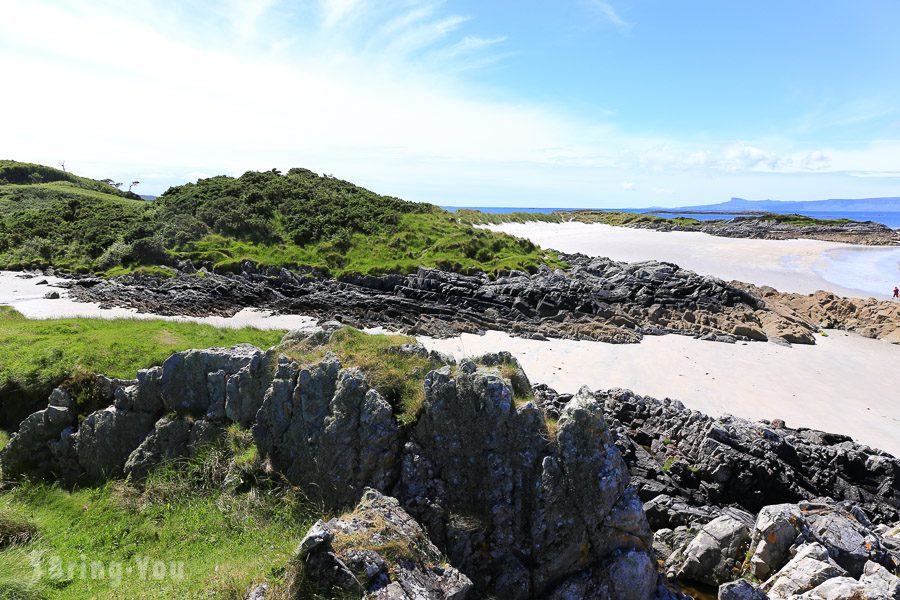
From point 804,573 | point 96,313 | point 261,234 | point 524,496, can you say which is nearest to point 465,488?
point 524,496

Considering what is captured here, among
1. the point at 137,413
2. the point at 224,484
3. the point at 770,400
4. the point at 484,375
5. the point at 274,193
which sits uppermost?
the point at 274,193

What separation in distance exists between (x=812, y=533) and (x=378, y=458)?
925 centimetres

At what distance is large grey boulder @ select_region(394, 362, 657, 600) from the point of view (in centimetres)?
845

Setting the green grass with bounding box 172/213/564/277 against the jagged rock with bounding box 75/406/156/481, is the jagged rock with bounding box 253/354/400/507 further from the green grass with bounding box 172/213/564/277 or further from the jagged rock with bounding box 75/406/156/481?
the green grass with bounding box 172/213/564/277

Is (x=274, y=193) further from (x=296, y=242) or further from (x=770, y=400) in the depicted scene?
(x=770, y=400)

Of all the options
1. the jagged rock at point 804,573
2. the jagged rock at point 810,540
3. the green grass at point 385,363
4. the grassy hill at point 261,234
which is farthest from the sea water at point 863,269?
the green grass at point 385,363

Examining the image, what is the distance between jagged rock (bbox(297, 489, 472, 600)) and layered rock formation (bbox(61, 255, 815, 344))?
23673 millimetres

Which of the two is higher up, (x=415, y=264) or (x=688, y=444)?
(x=415, y=264)

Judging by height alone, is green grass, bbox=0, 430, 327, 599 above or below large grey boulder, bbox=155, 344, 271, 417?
below

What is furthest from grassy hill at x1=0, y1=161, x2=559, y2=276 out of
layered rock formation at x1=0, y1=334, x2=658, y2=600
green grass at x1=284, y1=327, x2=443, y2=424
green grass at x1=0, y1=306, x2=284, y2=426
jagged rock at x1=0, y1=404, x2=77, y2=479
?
layered rock formation at x1=0, y1=334, x2=658, y2=600

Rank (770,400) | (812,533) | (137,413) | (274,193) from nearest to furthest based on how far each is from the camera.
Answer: (812,533)
(137,413)
(770,400)
(274,193)

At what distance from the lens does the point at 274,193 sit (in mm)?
60906

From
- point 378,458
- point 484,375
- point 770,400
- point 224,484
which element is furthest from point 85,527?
point 770,400

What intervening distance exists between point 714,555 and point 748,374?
55.8 feet
